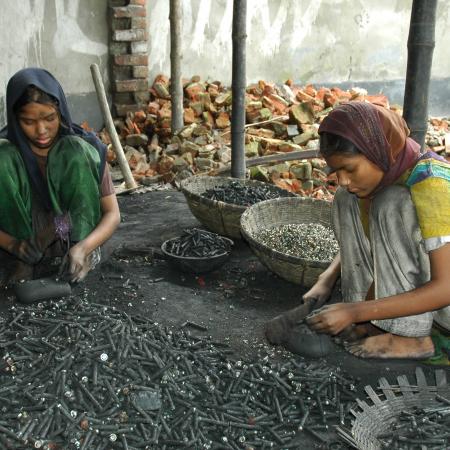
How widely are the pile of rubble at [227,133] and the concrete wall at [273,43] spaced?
1.50 ft

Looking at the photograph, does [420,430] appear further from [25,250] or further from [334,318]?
[25,250]

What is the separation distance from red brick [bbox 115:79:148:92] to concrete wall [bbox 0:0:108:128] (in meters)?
0.25

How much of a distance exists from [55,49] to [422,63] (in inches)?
212

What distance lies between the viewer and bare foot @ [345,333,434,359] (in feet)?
10.3

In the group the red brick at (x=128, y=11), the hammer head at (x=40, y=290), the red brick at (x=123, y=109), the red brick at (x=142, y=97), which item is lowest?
the hammer head at (x=40, y=290)

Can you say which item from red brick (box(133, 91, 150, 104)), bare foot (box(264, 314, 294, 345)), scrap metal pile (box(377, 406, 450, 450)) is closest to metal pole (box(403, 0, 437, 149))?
bare foot (box(264, 314, 294, 345))

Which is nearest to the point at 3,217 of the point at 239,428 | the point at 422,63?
the point at 239,428

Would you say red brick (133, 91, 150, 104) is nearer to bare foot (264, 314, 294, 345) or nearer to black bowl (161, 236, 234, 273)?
black bowl (161, 236, 234, 273)

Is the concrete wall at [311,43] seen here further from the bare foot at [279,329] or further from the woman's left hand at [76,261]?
the bare foot at [279,329]

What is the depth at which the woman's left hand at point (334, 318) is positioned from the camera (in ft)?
9.36

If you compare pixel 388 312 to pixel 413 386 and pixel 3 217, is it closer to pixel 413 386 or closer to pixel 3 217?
pixel 413 386

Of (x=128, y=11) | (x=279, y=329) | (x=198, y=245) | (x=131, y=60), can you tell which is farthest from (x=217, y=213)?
(x=128, y=11)

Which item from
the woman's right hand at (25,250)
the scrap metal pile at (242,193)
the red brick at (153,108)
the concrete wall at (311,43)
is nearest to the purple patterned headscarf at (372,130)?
the woman's right hand at (25,250)

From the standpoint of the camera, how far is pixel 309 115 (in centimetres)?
791
